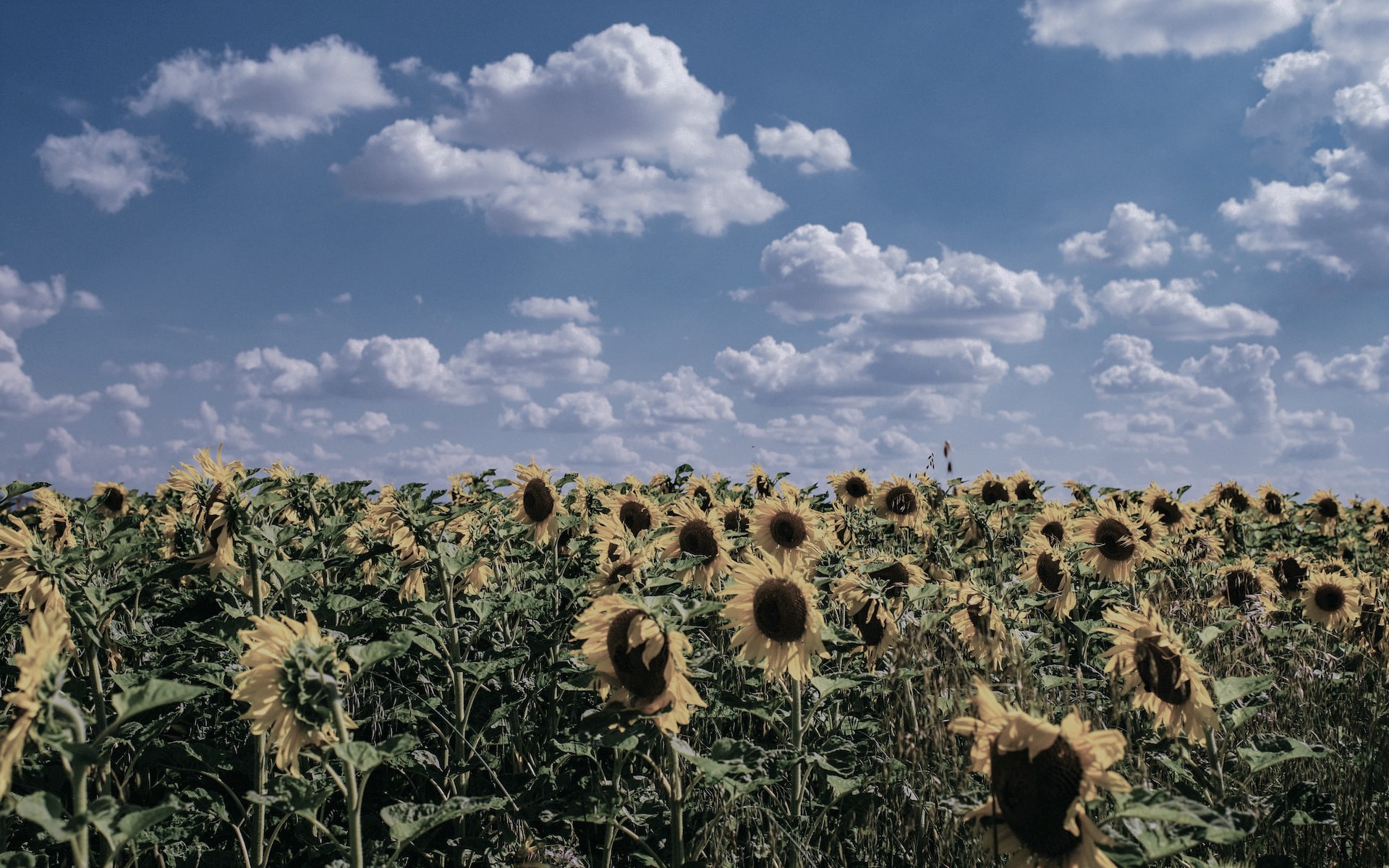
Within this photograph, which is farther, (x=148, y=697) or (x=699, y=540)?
(x=699, y=540)

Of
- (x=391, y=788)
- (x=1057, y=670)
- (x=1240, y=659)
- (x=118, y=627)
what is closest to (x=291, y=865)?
(x=391, y=788)

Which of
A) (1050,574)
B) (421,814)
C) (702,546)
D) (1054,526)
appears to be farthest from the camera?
(1054,526)

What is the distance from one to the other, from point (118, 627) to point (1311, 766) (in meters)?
7.11

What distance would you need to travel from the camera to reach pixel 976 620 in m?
5.71

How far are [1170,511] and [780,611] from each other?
26.7 ft

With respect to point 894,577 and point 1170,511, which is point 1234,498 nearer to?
point 1170,511

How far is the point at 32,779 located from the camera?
13.5ft

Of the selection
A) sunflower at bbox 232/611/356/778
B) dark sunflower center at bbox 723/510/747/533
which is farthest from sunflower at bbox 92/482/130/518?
sunflower at bbox 232/611/356/778

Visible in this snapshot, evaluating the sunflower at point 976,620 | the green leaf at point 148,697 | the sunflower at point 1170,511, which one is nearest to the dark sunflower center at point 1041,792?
the sunflower at point 976,620

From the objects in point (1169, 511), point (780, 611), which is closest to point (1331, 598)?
point (1169, 511)

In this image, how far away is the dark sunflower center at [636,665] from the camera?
3602 mm

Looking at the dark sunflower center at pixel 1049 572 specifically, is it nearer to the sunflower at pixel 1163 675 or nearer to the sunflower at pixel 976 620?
the sunflower at pixel 976 620

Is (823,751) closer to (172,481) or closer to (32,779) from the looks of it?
(32,779)

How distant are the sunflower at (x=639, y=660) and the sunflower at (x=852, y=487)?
728 centimetres
